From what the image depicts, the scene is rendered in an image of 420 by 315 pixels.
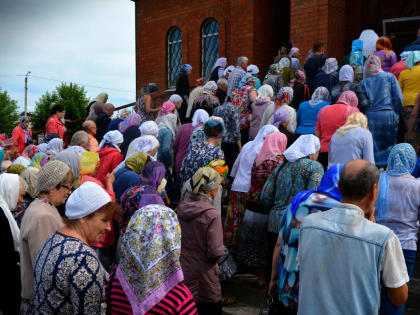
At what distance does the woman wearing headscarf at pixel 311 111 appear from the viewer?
7.40 m

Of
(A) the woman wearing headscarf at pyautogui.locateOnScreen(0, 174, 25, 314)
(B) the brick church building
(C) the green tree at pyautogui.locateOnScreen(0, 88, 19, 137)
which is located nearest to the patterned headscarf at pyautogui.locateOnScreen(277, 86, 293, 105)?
(A) the woman wearing headscarf at pyautogui.locateOnScreen(0, 174, 25, 314)

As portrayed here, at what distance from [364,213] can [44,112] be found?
162 feet

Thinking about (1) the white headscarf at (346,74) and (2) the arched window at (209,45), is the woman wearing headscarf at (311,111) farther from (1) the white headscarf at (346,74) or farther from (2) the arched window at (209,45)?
(2) the arched window at (209,45)

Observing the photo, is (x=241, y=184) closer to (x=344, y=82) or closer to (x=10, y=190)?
(x=10, y=190)

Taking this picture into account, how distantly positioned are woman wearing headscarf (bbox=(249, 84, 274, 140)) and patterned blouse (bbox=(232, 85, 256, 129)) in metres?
0.15

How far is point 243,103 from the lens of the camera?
324 inches

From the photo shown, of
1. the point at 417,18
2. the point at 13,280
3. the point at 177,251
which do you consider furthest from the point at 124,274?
the point at 417,18

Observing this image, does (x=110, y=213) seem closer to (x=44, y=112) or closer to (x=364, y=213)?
(x=364, y=213)

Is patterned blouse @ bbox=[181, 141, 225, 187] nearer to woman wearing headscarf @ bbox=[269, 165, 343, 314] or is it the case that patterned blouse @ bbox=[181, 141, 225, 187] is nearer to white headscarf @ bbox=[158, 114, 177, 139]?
white headscarf @ bbox=[158, 114, 177, 139]

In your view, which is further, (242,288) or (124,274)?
(242,288)

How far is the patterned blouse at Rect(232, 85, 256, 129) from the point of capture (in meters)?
8.23

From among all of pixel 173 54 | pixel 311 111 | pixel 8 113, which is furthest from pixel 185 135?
pixel 8 113

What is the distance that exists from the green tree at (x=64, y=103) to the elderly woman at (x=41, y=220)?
46386mm

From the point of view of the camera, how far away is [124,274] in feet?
8.68
